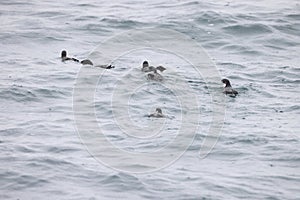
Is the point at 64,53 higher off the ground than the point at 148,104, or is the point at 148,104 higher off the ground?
the point at 64,53

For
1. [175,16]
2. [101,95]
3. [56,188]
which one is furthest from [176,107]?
[175,16]

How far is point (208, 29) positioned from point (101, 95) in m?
8.41

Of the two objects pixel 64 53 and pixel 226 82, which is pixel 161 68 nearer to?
pixel 226 82

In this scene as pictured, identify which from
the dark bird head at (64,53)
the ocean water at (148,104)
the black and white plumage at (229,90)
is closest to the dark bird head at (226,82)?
the black and white plumage at (229,90)

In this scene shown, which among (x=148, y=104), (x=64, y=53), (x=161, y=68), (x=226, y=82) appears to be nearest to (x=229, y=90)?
(x=226, y=82)

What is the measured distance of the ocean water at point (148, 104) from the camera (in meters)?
12.3

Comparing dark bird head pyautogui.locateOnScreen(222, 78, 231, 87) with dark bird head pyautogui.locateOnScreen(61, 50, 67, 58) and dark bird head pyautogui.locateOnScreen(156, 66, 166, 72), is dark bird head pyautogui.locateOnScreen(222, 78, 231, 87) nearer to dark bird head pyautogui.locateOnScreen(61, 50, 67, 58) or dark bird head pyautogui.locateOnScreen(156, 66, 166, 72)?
dark bird head pyautogui.locateOnScreen(156, 66, 166, 72)

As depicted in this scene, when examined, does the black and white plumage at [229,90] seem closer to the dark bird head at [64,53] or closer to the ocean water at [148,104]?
the ocean water at [148,104]

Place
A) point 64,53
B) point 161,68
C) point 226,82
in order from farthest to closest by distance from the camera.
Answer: point 64,53, point 161,68, point 226,82

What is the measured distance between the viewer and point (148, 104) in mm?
17328

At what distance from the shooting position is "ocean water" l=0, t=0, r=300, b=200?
12.3m

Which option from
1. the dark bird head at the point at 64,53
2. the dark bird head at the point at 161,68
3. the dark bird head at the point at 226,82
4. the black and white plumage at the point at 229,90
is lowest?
the black and white plumage at the point at 229,90

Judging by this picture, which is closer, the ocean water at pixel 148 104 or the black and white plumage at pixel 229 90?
the ocean water at pixel 148 104

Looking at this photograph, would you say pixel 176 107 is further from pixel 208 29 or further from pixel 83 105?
pixel 208 29
